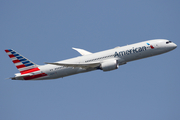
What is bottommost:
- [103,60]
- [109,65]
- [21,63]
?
[109,65]

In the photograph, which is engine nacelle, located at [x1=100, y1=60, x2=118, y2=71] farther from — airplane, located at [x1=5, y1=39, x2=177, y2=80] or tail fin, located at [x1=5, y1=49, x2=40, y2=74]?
tail fin, located at [x1=5, y1=49, x2=40, y2=74]

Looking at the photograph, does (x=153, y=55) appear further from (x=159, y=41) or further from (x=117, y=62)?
(x=117, y=62)

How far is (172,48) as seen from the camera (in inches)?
2368

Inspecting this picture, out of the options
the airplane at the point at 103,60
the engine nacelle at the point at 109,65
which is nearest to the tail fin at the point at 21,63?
the airplane at the point at 103,60

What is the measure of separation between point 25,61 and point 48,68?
714 cm

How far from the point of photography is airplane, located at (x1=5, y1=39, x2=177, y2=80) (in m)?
59.3

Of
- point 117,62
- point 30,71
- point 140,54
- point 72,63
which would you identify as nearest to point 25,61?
point 30,71

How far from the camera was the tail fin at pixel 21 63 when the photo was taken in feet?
209

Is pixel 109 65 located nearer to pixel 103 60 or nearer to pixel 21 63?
pixel 103 60

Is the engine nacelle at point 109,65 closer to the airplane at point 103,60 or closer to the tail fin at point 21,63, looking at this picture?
the airplane at point 103,60

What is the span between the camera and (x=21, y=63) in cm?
→ 6394

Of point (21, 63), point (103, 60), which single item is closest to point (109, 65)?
point (103, 60)

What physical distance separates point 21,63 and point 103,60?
23333 millimetres

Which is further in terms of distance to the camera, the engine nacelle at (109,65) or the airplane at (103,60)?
the airplane at (103,60)
